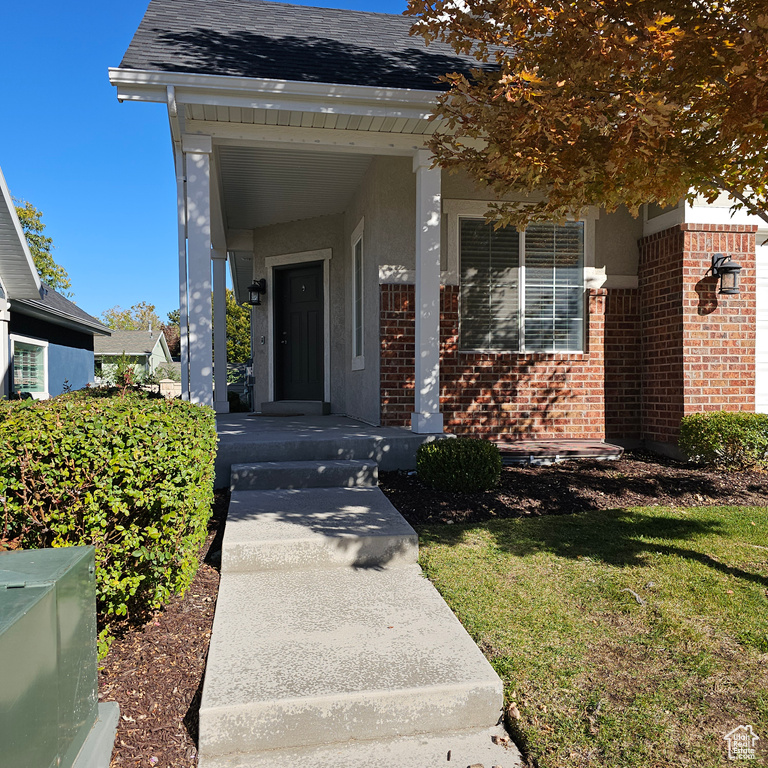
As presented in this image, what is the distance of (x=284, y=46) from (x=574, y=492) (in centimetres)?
546

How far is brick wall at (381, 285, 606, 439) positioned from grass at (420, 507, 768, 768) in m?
2.63

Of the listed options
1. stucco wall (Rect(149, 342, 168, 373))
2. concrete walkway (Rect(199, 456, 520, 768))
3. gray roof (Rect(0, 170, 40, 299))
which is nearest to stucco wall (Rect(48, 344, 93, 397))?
gray roof (Rect(0, 170, 40, 299))

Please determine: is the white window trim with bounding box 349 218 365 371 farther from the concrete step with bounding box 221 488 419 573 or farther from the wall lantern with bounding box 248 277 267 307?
the concrete step with bounding box 221 488 419 573

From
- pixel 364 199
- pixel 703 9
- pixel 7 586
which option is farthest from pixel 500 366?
pixel 7 586

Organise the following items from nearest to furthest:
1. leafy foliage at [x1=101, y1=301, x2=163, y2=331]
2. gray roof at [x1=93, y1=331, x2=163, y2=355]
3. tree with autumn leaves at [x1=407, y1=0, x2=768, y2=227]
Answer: tree with autumn leaves at [x1=407, y1=0, x2=768, y2=227] < gray roof at [x1=93, y1=331, x2=163, y2=355] < leafy foliage at [x1=101, y1=301, x2=163, y2=331]

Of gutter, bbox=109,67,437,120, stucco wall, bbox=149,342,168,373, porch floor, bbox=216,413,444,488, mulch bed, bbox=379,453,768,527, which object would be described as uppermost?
gutter, bbox=109,67,437,120

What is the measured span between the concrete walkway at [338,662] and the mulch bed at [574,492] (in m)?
1.02

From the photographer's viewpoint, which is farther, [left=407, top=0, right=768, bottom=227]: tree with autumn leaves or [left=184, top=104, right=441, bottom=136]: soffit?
[left=184, top=104, right=441, bottom=136]: soffit

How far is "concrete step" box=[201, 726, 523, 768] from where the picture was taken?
215 cm

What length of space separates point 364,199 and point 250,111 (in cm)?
249

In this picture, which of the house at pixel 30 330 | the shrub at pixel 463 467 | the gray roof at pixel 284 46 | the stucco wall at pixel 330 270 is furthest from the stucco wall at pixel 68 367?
the shrub at pixel 463 467

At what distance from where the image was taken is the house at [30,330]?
1081 centimetres

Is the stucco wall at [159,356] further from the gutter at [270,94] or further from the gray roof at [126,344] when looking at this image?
the gutter at [270,94]

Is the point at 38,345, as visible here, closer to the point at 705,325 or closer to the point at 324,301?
the point at 324,301
